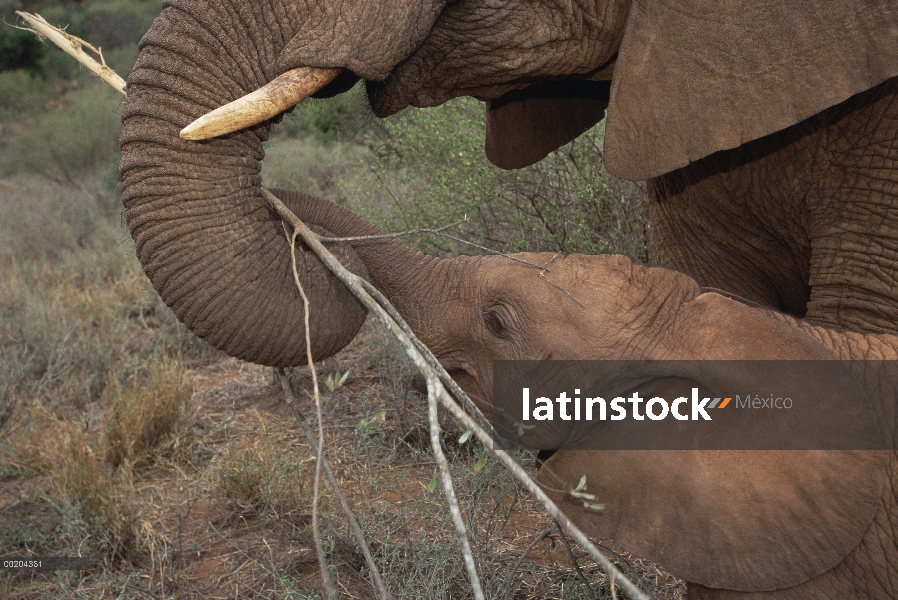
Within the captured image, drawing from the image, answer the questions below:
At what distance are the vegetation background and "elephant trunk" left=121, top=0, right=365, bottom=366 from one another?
0.52 m

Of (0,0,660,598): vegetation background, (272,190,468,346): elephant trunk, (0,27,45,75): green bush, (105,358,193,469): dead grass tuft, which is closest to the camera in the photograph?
(272,190,468,346): elephant trunk

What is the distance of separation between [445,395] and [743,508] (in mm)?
770

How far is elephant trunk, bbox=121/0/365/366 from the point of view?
8.05ft

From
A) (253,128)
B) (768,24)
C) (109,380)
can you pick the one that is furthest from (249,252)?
(109,380)

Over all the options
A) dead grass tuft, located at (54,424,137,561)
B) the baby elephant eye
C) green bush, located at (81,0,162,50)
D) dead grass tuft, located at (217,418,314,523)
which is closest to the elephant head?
the baby elephant eye

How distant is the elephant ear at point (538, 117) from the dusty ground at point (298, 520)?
3.93 ft

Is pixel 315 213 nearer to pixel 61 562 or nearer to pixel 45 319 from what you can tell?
pixel 61 562

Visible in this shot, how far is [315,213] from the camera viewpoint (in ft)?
9.61

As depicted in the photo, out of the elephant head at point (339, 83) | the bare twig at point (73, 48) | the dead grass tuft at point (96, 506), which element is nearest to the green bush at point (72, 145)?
the dead grass tuft at point (96, 506)

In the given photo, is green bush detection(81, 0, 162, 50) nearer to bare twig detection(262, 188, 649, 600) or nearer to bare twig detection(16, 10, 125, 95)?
bare twig detection(16, 10, 125, 95)

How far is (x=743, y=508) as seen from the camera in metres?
2.02

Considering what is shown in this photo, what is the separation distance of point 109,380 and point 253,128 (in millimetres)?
3346

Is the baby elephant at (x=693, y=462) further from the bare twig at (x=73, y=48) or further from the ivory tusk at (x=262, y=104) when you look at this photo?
the bare twig at (x=73, y=48)

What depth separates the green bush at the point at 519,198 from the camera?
509 cm
